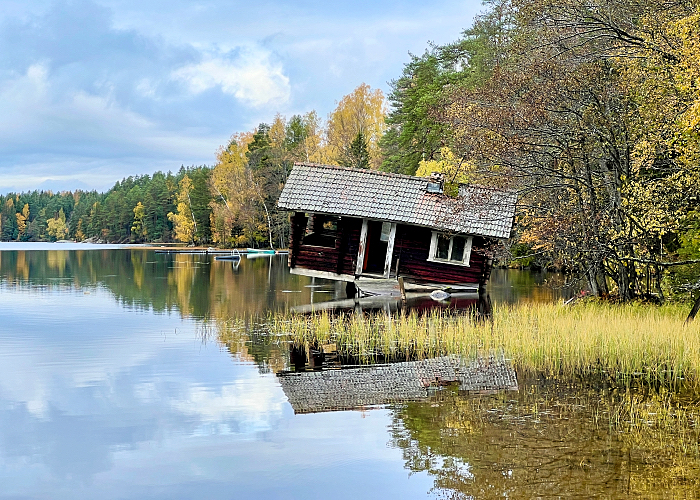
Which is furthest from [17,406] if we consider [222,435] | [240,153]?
[240,153]

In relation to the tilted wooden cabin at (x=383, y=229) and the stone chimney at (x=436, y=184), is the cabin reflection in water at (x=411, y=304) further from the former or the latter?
the stone chimney at (x=436, y=184)

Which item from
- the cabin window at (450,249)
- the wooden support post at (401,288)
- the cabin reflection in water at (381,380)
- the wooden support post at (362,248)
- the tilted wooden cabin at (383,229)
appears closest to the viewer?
the cabin reflection in water at (381,380)

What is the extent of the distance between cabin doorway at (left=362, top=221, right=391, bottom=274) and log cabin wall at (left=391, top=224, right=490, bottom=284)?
76 cm

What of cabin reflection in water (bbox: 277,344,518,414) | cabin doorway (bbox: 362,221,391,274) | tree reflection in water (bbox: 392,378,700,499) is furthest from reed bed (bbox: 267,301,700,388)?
cabin doorway (bbox: 362,221,391,274)

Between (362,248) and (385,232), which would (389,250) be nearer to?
(362,248)

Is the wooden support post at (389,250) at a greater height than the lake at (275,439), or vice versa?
the wooden support post at (389,250)

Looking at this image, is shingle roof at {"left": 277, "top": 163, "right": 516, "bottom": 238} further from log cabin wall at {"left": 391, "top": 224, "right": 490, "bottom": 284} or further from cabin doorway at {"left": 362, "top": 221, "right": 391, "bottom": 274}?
cabin doorway at {"left": 362, "top": 221, "right": 391, "bottom": 274}

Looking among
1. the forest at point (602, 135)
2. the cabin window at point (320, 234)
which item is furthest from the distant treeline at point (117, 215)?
the forest at point (602, 135)

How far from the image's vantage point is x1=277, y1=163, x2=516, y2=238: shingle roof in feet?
82.8

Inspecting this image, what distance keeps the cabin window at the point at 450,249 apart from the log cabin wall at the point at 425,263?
184mm

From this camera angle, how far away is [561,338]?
41.9 ft

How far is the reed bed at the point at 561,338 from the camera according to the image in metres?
11.5

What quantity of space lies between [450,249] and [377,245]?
279cm

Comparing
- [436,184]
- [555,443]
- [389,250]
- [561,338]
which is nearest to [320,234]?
[389,250]
